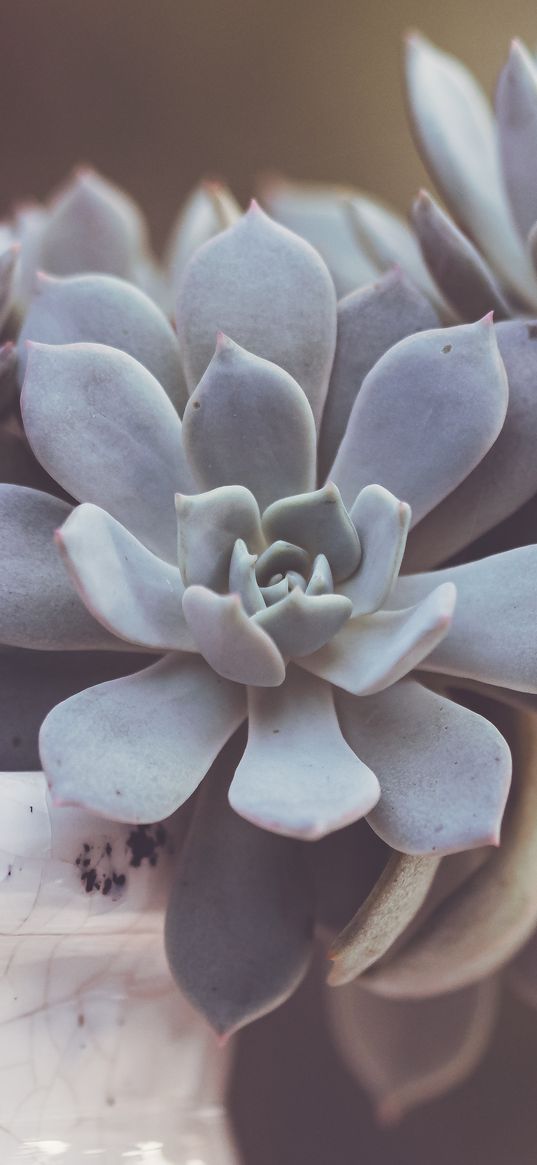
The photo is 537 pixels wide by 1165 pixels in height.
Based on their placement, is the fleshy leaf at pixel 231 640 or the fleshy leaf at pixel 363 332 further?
the fleshy leaf at pixel 363 332

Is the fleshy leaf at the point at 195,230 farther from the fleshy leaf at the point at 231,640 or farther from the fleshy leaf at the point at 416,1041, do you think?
the fleshy leaf at the point at 416,1041

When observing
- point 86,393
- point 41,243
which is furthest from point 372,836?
point 41,243

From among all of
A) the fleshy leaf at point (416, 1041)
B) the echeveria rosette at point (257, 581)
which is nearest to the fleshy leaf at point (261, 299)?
the echeveria rosette at point (257, 581)

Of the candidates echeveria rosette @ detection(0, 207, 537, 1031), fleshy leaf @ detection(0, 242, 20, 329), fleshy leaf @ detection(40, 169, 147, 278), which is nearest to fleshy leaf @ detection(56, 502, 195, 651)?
echeveria rosette @ detection(0, 207, 537, 1031)

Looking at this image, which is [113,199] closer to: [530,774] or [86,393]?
[86,393]

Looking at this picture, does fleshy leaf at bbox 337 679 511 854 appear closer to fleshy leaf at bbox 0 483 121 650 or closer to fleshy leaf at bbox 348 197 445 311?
fleshy leaf at bbox 0 483 121 650

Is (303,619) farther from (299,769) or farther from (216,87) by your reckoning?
(216,87)
